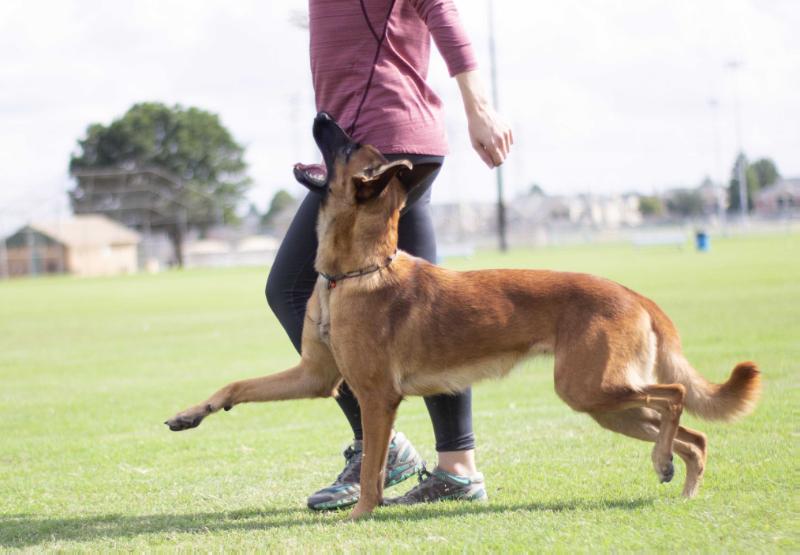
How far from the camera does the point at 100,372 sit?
33.4ft

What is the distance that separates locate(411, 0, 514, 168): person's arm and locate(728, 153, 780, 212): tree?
9157 centimetres

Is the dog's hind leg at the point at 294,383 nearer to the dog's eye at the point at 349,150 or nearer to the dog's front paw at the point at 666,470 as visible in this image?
the dog's eye at the point at 349,150

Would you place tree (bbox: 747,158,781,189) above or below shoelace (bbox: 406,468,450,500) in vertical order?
above

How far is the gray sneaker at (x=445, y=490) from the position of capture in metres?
4.18

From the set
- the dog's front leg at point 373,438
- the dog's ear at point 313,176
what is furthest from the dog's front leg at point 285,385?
the dog's ear at point 313,176

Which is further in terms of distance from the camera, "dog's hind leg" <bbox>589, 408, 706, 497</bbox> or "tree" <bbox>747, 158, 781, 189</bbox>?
"tree" <bbox>747, 158, 781, 189</bbox>

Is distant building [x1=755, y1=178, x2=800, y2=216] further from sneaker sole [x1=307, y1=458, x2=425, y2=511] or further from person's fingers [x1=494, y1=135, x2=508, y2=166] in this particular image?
person's fingers [x1=494, y1=135, x2=508, y2=166]

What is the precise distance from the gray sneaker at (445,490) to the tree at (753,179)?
91.5 meters

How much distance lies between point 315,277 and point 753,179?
101m

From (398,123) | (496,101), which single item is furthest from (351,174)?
(496,101)

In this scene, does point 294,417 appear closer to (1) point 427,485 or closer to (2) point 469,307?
(1) point 427,485

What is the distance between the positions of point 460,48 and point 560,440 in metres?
2.44

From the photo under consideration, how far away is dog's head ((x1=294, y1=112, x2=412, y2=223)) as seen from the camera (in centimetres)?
384

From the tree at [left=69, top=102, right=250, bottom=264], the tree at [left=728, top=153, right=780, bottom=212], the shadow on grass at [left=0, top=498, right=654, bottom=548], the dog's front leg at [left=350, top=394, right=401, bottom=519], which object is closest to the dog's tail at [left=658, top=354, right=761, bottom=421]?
the shadow on grass at [left=0, top=498, right=654, bottom=548]
